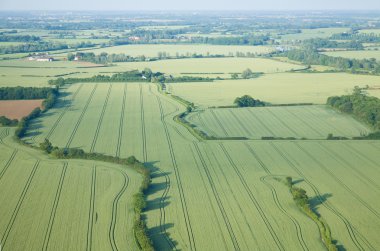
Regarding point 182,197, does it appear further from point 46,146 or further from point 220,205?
point 46,146

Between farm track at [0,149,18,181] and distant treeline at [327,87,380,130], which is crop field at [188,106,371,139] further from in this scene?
farm track at [0,149,18,181]

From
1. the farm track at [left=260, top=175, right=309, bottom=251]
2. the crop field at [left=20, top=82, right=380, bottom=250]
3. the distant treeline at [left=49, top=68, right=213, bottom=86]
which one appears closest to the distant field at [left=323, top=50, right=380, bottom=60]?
the distant treeline at [left=49, top=68, right=213, bottom=86]

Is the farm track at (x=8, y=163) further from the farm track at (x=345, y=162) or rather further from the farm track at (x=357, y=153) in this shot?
the farm track at (x=357, y=153)

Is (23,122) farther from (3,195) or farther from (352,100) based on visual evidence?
(352,100)

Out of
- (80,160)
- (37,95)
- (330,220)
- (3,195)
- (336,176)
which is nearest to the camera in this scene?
(330,220)

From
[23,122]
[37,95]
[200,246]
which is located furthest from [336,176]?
[37,95]

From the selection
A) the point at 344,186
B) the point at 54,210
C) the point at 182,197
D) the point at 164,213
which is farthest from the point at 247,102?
the point at 54,210
